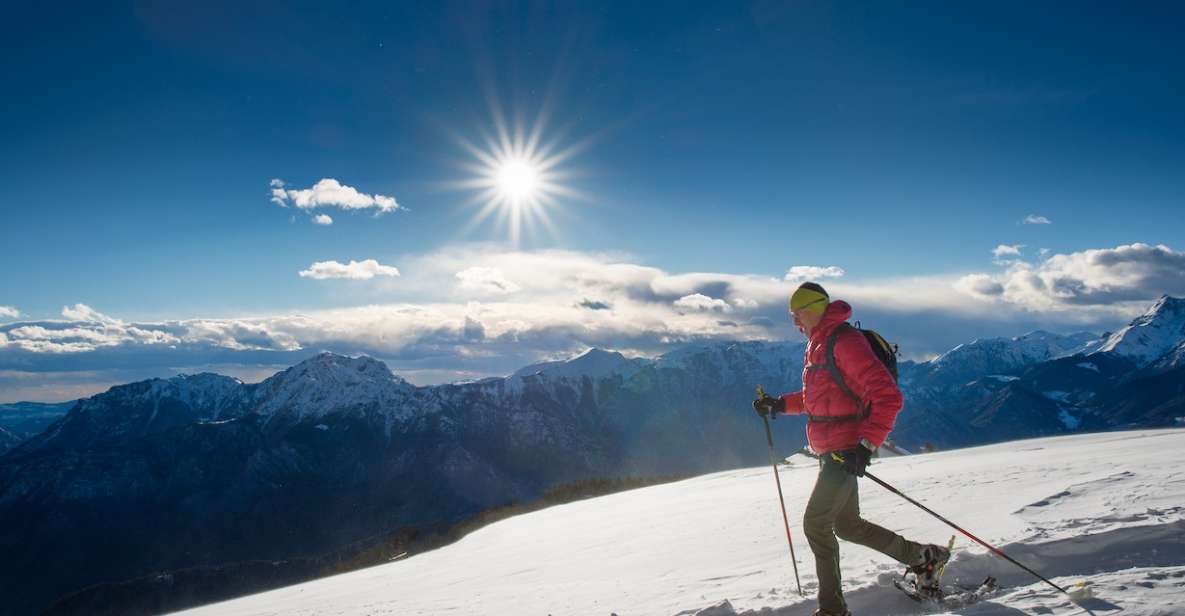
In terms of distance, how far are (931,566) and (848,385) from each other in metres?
1.88

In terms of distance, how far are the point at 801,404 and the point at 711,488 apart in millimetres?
12886

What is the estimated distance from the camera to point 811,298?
6.64m

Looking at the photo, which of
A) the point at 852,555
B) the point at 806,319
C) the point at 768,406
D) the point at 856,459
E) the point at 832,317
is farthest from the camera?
the point at 852,555

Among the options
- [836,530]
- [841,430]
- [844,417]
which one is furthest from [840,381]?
[836,530]

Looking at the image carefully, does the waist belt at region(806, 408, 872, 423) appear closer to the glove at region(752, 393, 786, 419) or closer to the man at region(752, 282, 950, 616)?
the man at region(752, 282, 950, 616)

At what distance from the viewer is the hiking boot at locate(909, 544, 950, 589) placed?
6.18m

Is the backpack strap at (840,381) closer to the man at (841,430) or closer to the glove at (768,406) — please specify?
the man at (841,430)

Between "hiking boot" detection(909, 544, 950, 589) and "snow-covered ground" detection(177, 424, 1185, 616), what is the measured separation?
246mm

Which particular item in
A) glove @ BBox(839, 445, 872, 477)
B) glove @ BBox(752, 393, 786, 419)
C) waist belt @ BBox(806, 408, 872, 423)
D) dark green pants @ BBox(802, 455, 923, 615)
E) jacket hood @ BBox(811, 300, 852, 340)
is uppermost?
jacket hood @ BBox(811, 300, 852, 340)

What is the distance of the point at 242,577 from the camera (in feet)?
190

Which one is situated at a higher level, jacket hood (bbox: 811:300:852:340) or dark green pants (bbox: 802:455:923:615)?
jacket hood (bbox: 811:300:852:340)

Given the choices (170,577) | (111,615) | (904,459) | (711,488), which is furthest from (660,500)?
(111,615)

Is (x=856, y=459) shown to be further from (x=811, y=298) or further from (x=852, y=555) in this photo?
(x=852, y=555)

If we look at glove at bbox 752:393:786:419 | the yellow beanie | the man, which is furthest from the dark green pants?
the yellow beanie
